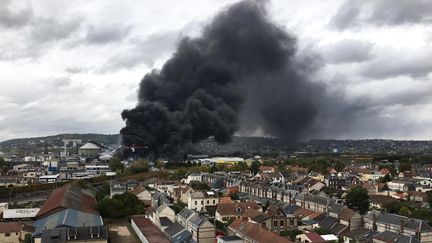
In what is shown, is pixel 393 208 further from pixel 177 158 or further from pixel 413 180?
pixel 177 158

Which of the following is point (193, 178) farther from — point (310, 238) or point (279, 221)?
point (310, 238)

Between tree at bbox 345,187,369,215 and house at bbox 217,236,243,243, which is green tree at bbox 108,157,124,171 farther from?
house at bbox 217,236,243,243

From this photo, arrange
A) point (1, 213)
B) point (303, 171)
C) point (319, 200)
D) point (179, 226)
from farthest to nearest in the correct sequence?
1. point (303, 171)
2. point (319, 200)
3. point (1, 213)
4. point (179, 226)

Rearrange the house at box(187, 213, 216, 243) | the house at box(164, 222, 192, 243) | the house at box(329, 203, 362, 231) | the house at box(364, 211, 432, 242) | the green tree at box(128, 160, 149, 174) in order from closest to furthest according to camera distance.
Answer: the house at box(164, 222, 192, 243) < the house at box(364, 211, 432, 242) < the house at box(187, 213, 216, 243) < the house at box(329, 203, 362, 231) < the green tree at box(128, 160, 149, 174)

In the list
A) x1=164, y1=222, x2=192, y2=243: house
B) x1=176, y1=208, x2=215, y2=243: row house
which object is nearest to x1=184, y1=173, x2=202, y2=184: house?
x1=164, y1=222, x2=192, y2=243: house

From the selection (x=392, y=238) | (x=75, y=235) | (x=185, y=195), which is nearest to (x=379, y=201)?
(x=392, y=238)

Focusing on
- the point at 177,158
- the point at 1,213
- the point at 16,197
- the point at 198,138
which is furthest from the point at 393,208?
the point at 198,138
